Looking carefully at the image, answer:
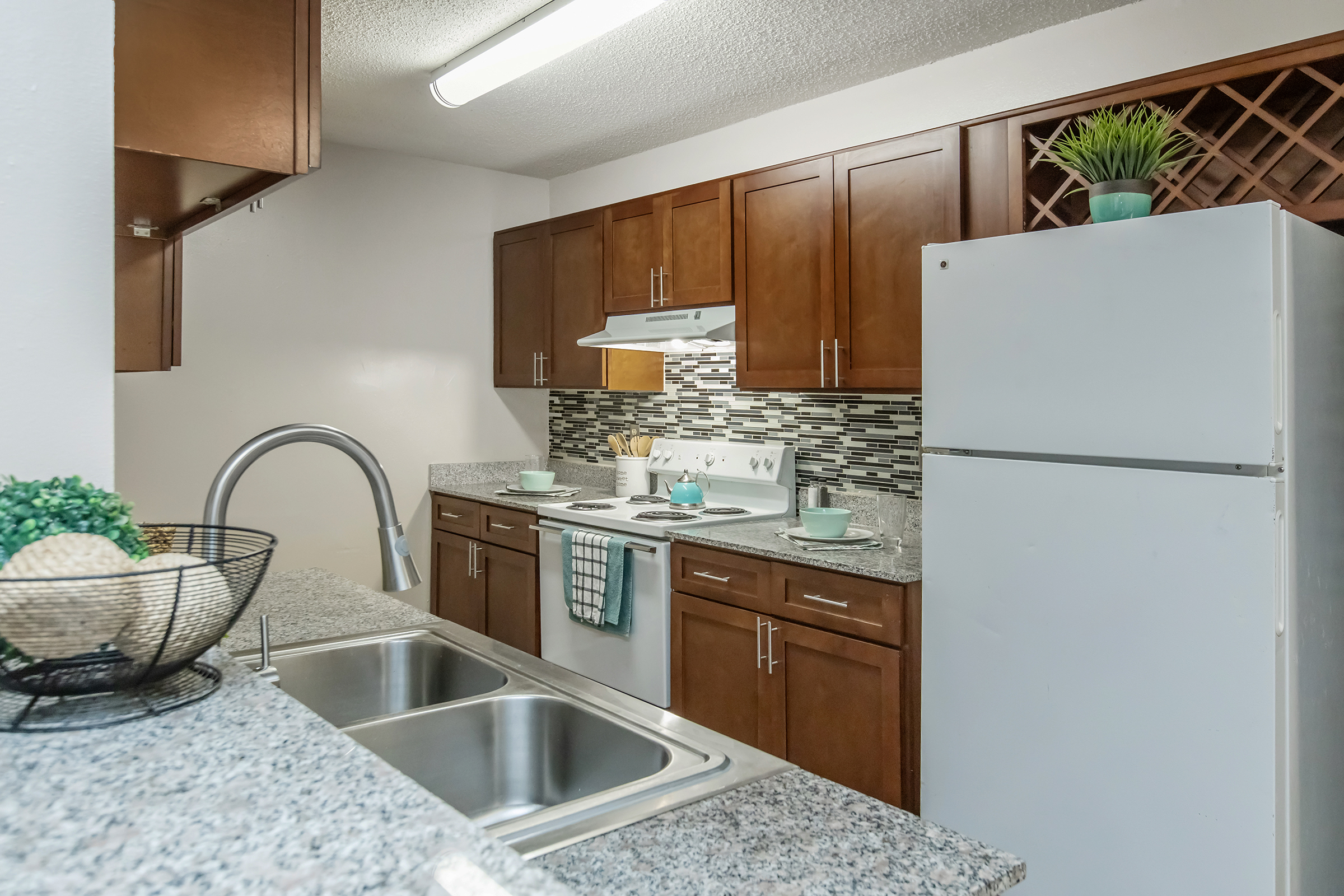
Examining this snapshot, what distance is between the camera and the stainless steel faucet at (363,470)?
1081 mm

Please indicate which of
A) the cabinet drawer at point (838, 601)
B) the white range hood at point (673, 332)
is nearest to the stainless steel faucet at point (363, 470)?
the cabinet drawer at point (838, 601)

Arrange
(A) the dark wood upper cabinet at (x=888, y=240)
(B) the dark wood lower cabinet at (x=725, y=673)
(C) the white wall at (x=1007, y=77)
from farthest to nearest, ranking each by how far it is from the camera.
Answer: (B) the dark wood lower cabinet at (x=725, y=673) → (A) the dark wood upper cabinet at (x=888, y=240) → (C) the white wall at (x=1007, y=77)

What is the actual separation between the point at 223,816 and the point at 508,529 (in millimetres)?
3402

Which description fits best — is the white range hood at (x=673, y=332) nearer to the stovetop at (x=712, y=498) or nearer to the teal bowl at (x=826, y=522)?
the stovetop at (x=712, y=498)

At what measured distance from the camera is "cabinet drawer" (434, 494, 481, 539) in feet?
13.5

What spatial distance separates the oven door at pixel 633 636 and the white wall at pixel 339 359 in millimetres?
1038

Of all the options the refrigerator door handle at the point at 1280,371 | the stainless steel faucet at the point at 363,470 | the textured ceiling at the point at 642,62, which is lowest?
the stainless steel faucet at the point at 363,470

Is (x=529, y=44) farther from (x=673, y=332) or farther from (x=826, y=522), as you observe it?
(x=826, y=522)

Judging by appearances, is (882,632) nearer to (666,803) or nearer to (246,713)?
(666,803)

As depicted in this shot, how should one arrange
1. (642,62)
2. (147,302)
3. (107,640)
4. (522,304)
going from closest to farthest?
(107,640) < (147,302) < (642,62) < (522,304)

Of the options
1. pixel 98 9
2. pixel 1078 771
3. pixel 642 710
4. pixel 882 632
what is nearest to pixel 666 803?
pixel 642 710

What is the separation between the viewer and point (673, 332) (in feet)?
11.1

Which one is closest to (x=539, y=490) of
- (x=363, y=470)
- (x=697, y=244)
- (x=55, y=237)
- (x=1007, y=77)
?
(x=697, y=244)

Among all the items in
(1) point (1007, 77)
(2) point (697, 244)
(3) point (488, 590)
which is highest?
(1) point (1007, 77)
